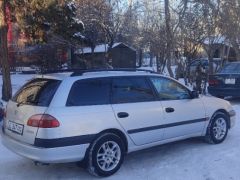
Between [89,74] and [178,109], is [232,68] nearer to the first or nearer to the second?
[178,109]

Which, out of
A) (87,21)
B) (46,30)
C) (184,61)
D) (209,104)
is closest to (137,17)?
(87,21)

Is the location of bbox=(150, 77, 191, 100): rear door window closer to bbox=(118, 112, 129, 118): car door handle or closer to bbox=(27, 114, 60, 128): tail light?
bbox=(118, 112, 129, 118): car door handle

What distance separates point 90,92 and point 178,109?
1.73 m

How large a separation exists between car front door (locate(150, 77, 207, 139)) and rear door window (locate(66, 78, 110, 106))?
1.03m

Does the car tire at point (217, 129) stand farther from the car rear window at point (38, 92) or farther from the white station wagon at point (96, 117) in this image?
the car rear window at point (38, 92)

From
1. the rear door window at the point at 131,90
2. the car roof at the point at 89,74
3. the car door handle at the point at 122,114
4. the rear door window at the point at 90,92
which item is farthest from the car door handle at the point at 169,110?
the rear door window at the point at 90,92

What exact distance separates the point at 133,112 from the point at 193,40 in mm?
11987

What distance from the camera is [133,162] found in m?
6.66

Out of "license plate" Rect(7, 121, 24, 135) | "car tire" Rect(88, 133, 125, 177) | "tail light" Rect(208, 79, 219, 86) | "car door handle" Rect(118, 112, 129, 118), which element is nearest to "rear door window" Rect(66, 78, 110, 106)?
"car door handle" Rect(118, 112, 129, 118)

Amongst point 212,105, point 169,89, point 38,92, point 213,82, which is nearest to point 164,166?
point 169,89

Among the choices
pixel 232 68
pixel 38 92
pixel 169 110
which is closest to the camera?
pixel 38 92

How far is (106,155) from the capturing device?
235 inches

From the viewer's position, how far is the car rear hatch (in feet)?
18.4

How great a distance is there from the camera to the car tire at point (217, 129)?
7656mm
